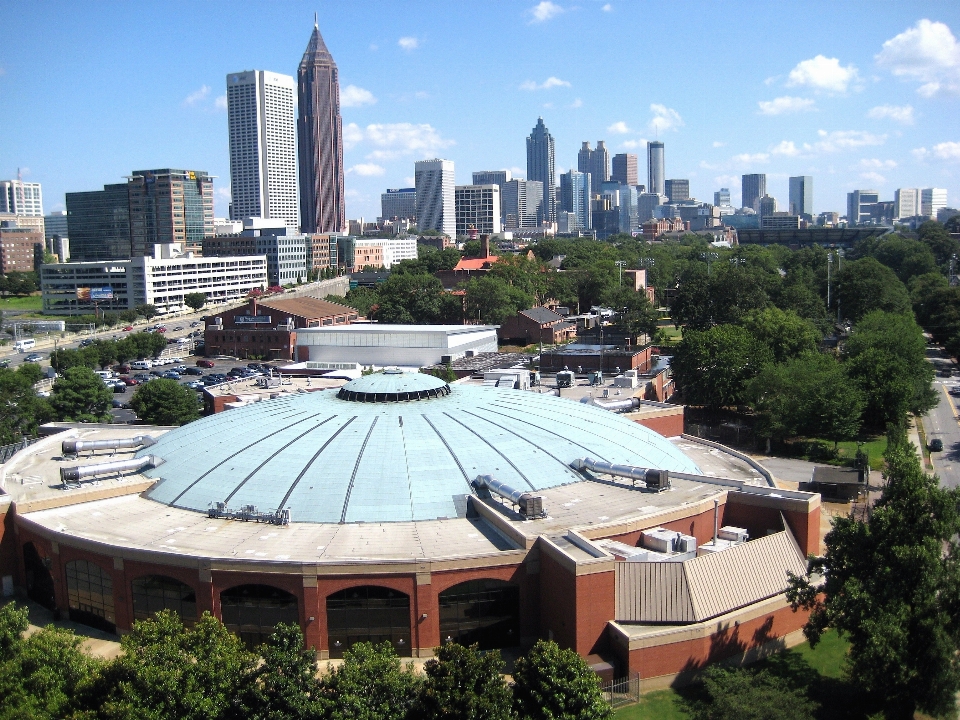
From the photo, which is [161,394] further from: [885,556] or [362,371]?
[885,556]

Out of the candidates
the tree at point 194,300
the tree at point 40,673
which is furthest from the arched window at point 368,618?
the tree at point 194,300

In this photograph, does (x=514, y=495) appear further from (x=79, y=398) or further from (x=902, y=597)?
(x=79, y=398)

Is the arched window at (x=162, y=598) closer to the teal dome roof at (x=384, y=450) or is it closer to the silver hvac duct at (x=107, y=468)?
the teal dome roof at (x=384, y=450)

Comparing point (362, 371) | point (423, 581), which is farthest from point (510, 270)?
point (423, 581)

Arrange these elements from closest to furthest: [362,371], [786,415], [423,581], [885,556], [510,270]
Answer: [885,556], [423,581], [786,415], [362,371], [510,270]

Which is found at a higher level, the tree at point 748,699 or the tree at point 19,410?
the tree at point 19,410

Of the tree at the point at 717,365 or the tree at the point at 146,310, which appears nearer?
the tree at the point at 717,365
